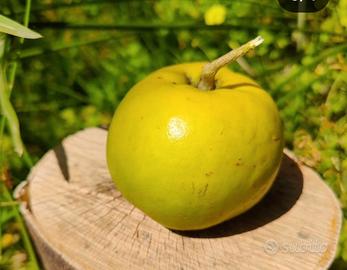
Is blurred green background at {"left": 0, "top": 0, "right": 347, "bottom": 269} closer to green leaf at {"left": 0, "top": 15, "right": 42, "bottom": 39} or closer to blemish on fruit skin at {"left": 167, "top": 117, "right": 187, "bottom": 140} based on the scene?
green leaf at {"left": 0, "top": 15, "right": 42, "bottom": 39}

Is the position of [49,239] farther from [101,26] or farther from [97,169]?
[101,26]

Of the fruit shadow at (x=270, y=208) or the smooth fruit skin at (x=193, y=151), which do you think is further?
the fruit shadow at (x=270, y=208)

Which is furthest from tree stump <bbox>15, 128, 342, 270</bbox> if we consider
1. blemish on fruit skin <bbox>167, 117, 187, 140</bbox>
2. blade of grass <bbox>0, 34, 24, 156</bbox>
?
blemish on fruit skin <bbox>167, 117, 187, 140</bbox>

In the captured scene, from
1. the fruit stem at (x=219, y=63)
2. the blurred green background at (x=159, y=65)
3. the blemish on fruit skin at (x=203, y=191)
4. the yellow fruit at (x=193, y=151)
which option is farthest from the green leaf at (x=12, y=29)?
the blemish on fruit skin at (x=203, y=191)

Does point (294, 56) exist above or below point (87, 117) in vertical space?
above

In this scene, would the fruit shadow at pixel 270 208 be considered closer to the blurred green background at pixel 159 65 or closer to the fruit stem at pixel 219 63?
the blurred green background at pixel 159 65

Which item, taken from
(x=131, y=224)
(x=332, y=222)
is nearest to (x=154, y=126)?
(x=131, y=224)

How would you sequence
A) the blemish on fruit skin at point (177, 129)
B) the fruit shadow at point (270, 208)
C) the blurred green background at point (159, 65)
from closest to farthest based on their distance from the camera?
the blemish on fruit skin at point (177, 129), the fruit shadow at point (270, 208), the blurred green background at point (159, 65)
